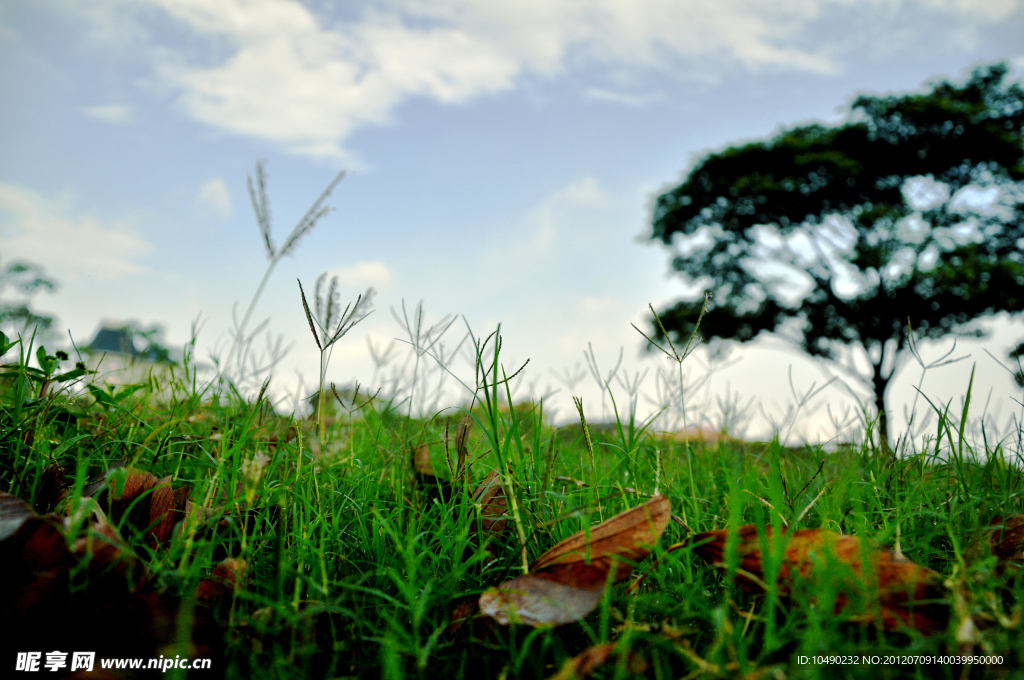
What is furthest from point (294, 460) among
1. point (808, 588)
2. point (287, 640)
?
point (808, 588)

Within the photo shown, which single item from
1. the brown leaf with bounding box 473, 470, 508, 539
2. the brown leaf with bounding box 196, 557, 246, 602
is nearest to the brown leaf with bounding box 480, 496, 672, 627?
the brown leaf with bounding box 473, 470, 508, 539

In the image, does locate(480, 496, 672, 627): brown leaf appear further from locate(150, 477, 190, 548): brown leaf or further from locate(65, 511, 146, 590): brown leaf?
locate(150, 477, 190, 548): brown leaf

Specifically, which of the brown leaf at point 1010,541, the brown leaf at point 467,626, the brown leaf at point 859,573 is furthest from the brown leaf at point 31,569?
the brown leaf at point 1010,541

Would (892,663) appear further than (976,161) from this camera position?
No

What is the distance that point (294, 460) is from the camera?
1.43 m

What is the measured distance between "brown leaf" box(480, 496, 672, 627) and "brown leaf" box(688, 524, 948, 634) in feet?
0.43

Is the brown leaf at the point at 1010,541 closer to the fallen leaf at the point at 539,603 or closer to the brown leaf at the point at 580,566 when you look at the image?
the brown leaf at the point at 580,566

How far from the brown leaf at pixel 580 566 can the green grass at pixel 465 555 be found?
0.12 feet

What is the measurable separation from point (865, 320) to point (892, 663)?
15.6 m

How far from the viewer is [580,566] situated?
0.90 metres

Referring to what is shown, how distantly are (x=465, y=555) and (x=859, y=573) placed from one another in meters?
0.72

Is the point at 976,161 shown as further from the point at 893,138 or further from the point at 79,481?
the point at 79,481

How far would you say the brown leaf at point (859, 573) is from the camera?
32.5 inches

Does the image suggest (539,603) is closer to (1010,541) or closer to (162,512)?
(162,512)
